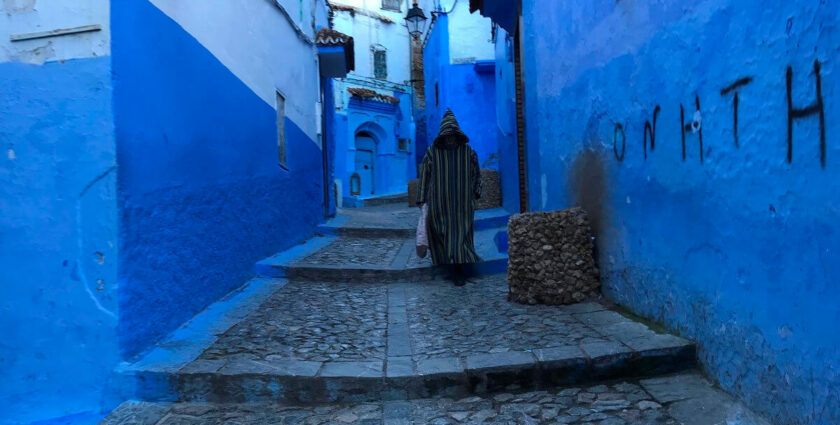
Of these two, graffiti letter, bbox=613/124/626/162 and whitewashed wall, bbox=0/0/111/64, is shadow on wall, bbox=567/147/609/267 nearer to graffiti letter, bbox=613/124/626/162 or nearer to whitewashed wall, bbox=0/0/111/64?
graffiti letter, bbox=613/124/626/162

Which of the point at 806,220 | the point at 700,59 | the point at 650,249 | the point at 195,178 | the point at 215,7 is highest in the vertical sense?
the point at 215,7

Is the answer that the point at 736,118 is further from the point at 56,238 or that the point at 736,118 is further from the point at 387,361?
the point at 56,238

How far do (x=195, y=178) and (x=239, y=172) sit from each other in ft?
3.60

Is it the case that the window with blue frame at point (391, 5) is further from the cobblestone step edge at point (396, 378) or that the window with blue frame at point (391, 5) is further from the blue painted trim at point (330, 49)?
the cobblestone step edge at point (396, 378)

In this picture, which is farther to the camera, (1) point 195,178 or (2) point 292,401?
(1) point 195,178

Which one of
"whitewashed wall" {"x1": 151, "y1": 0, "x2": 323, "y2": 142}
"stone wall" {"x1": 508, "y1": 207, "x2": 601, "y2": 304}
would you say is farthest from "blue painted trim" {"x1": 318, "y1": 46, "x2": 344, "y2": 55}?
"stone wall" {"x1": 508, "y1": 207, "x2": 601, "y2": 304}

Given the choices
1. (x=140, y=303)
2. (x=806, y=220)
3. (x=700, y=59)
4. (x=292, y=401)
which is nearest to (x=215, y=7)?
(x=140, y=303)

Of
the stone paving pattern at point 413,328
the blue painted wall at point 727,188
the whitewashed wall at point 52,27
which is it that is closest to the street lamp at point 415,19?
the blue painted wall at point 727,188

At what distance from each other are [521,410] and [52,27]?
3.19 m

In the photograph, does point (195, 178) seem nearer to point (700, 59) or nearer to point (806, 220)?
point (700, 59)

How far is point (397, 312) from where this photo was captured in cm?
429

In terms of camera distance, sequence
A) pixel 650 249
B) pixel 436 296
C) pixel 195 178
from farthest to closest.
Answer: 1. pixel 436 296
2. pixel 195 178
3. pixel 650 249

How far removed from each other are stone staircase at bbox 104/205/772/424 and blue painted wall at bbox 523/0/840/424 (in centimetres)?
36

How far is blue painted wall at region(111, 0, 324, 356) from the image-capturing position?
9.77ft
